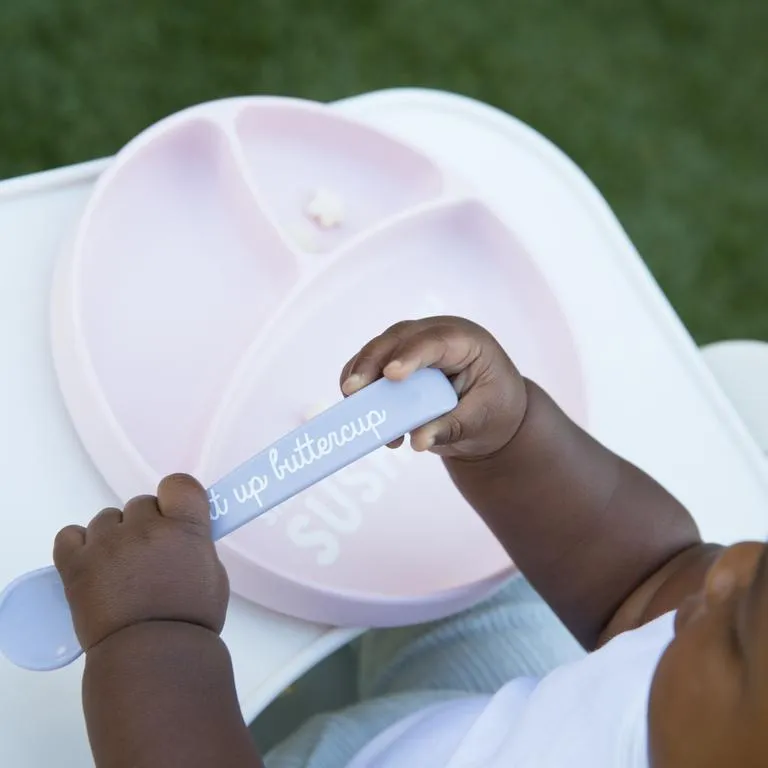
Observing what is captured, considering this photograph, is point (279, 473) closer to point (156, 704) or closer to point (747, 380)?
point (156, 704)

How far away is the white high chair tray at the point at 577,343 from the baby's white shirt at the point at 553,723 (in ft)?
0.19

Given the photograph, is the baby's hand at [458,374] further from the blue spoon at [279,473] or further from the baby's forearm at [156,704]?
the baby's forearm at [156,704]

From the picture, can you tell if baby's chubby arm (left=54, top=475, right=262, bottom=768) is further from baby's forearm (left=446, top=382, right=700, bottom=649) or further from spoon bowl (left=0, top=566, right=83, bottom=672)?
baby's forearm (left=446, top=382, right=700, bottom=649)

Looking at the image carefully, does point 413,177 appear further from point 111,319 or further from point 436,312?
point 111,319

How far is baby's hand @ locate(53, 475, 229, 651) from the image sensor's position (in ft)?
1.22

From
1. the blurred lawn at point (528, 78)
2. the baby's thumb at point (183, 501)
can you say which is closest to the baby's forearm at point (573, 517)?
the baby's thumb at point (183, 501)

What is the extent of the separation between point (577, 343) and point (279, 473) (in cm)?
22

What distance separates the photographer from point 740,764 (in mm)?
280

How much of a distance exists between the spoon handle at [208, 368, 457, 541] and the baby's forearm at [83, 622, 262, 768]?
5 centimetres

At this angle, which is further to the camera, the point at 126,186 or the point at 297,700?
the point at 297,700

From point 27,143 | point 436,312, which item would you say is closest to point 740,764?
point 436,312

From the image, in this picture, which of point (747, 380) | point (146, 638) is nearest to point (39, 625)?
point (146, 638)

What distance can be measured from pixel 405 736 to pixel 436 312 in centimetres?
22

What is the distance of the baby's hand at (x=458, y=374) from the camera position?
404mm
